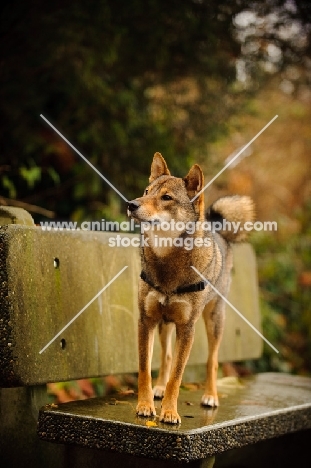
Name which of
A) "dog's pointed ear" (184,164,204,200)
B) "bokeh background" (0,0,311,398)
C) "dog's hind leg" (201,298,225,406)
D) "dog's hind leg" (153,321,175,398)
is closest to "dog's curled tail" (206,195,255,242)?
"dog's hind leg" (201,298,225,406)

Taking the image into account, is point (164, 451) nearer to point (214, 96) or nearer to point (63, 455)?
point (63, 455)

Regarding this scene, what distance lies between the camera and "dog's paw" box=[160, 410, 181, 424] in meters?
3.16

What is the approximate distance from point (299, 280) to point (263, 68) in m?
2.68

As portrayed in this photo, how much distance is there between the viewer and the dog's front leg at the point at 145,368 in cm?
331

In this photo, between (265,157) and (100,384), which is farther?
(265,157)

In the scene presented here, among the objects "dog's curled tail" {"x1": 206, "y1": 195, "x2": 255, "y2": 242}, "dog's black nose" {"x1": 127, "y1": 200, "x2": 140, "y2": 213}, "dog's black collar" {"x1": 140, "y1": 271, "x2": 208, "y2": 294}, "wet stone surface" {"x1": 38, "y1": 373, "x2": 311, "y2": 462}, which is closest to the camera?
"wet stone surface" {"x1": 38, "y1": 373, "x2": 311, "y2": 462}

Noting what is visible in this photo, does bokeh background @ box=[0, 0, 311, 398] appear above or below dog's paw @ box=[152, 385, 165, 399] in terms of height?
above

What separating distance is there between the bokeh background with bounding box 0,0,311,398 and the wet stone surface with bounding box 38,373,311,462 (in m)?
2.21

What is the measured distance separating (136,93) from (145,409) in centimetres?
460

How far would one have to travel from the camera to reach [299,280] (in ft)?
28.6

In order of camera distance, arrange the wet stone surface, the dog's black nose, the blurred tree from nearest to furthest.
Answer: the wet stone surface < the dog's black nose < the blurred tree

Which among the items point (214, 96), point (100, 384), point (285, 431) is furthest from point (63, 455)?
point (214, 96)

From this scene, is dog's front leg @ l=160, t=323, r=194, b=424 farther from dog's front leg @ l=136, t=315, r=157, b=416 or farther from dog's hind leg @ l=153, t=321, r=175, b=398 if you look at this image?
dog's hind leg @ l=153, t=321, r=175, b=398

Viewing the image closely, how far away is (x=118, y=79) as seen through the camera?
23.4ft
